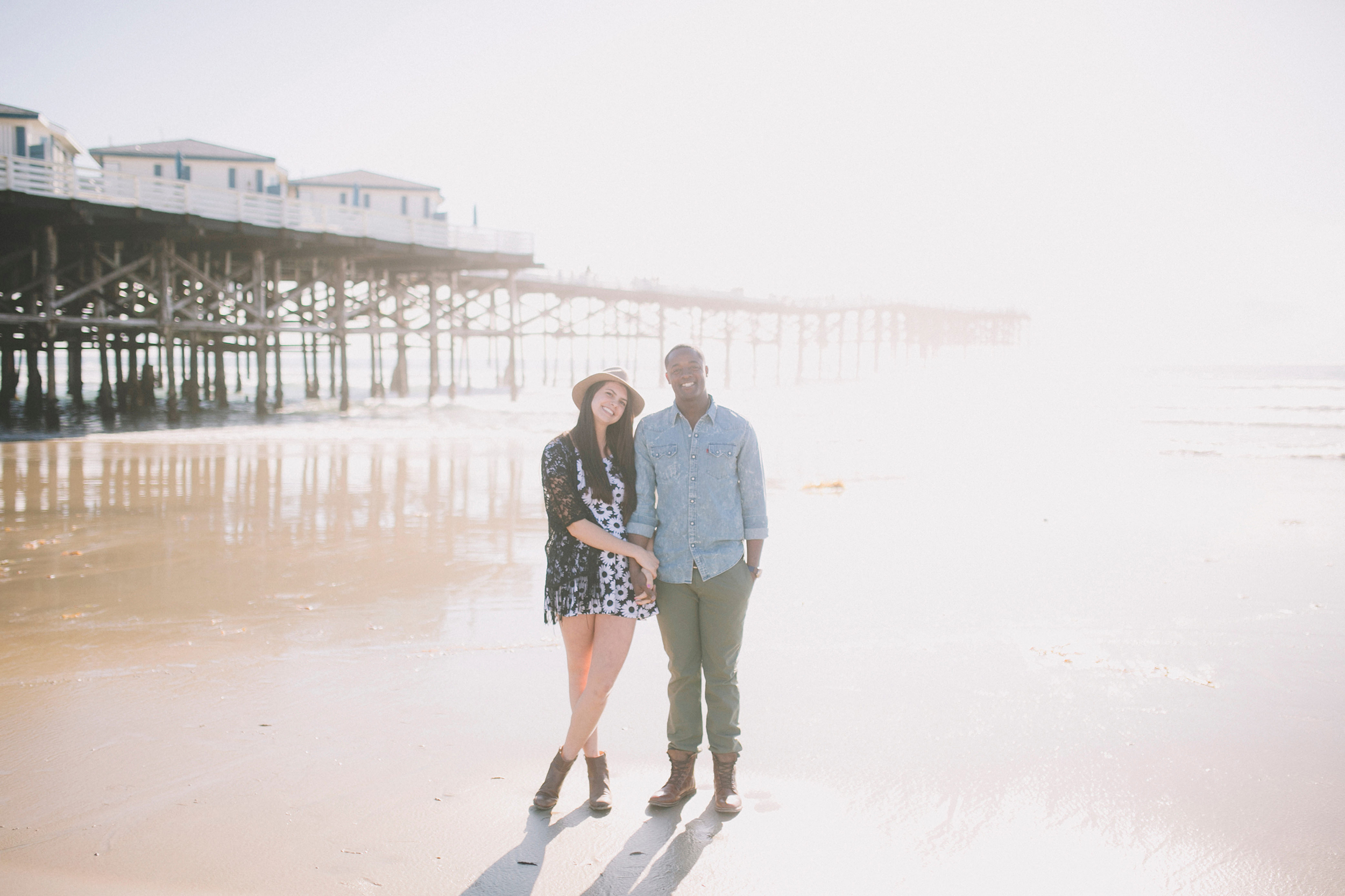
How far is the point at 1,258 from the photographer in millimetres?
17234

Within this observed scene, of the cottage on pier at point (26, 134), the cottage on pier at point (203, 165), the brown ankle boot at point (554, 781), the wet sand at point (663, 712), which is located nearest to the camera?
the wet sand at point (663, 712)

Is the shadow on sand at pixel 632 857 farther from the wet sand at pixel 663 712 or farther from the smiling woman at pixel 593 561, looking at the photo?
the smiling woman at pixel 593 561

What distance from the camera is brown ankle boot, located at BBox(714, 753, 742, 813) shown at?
291cm

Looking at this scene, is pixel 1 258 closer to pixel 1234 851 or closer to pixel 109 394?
pixel 109 394

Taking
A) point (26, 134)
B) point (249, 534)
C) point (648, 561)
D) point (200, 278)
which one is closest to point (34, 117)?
point (26, 134)

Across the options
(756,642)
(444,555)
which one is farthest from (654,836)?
(444,555)

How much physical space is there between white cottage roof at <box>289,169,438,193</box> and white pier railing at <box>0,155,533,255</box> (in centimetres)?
749

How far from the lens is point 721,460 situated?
2932 mm

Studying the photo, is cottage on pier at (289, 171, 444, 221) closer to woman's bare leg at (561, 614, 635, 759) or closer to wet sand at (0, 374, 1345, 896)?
wet sand at (0, 374, 1345, 896)

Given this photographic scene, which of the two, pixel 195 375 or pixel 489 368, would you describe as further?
pixel 489 368

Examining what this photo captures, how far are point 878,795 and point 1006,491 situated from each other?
8762mm

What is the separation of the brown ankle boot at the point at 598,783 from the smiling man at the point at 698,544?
168 millimetres

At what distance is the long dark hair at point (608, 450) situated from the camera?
113 inches

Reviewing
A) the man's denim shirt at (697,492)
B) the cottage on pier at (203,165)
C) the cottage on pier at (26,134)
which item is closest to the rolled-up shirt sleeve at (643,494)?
the man's denim shirt at (697,492)
